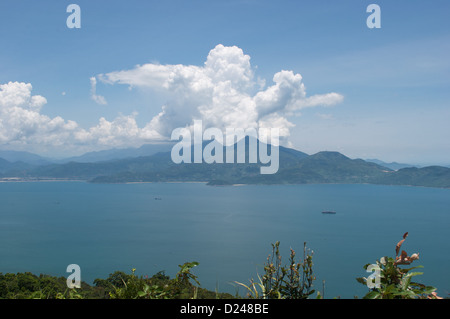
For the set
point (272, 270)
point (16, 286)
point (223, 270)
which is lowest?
point (223, 270)

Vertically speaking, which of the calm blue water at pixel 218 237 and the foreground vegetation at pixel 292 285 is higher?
the foreground vegetation at pixel 292 285

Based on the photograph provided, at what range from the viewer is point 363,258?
5791 cm

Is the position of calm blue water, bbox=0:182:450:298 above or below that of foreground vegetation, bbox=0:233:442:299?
below

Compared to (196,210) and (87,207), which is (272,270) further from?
(87,207)

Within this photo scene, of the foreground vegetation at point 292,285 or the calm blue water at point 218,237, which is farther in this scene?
the calm blue water at point 218,237

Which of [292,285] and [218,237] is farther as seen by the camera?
[218,237]

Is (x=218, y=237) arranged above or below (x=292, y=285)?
below

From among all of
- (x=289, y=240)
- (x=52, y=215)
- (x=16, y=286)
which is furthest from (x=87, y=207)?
(x=16, y=286)

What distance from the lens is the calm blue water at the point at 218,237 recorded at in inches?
2093

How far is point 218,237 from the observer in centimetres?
7331

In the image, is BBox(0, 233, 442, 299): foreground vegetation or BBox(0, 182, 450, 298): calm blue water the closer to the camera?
BBox(0, 233, 442, 299): foreground vegetation

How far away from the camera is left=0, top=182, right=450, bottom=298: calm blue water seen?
53156 millimetres
